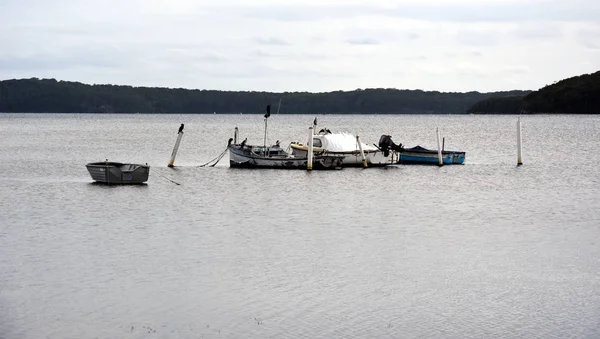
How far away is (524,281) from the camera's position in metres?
26.3

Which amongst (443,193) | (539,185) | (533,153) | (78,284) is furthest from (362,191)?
(533,153)

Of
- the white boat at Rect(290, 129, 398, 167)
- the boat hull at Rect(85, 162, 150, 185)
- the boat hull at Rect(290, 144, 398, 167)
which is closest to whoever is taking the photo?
the boat hull at Rect(85, 162, 150, 185)

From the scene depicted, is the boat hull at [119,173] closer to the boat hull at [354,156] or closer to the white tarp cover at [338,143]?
the boat hull at [354,156]

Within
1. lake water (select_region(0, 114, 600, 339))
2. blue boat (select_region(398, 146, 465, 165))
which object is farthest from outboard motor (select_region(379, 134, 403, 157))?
lake water (select_region(0, 114, 600, 339))

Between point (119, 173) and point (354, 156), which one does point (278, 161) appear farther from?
point (119, 173)

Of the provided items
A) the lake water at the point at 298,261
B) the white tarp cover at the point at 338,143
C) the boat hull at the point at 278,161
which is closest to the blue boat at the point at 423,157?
the white tarp cover at the point at 338,143

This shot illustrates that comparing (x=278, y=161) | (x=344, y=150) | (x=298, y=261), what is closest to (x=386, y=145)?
(x=344, y=150)

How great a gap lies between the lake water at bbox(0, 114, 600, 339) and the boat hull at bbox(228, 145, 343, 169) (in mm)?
10162

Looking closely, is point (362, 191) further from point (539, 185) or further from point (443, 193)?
point (539, 185)

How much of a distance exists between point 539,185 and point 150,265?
36.9 m

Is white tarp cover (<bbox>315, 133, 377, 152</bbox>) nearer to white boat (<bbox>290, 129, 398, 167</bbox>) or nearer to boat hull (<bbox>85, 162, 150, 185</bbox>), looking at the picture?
white boat (<bbox>290, 129, 398, 167</bbox>)

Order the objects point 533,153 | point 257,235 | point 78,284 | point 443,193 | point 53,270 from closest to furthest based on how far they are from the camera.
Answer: point 78,284 → point 53,270 → point 257,235 → point 443,193 → point 533,153

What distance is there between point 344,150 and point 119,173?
20902 mm

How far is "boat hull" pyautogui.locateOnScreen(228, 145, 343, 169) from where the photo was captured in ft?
222
